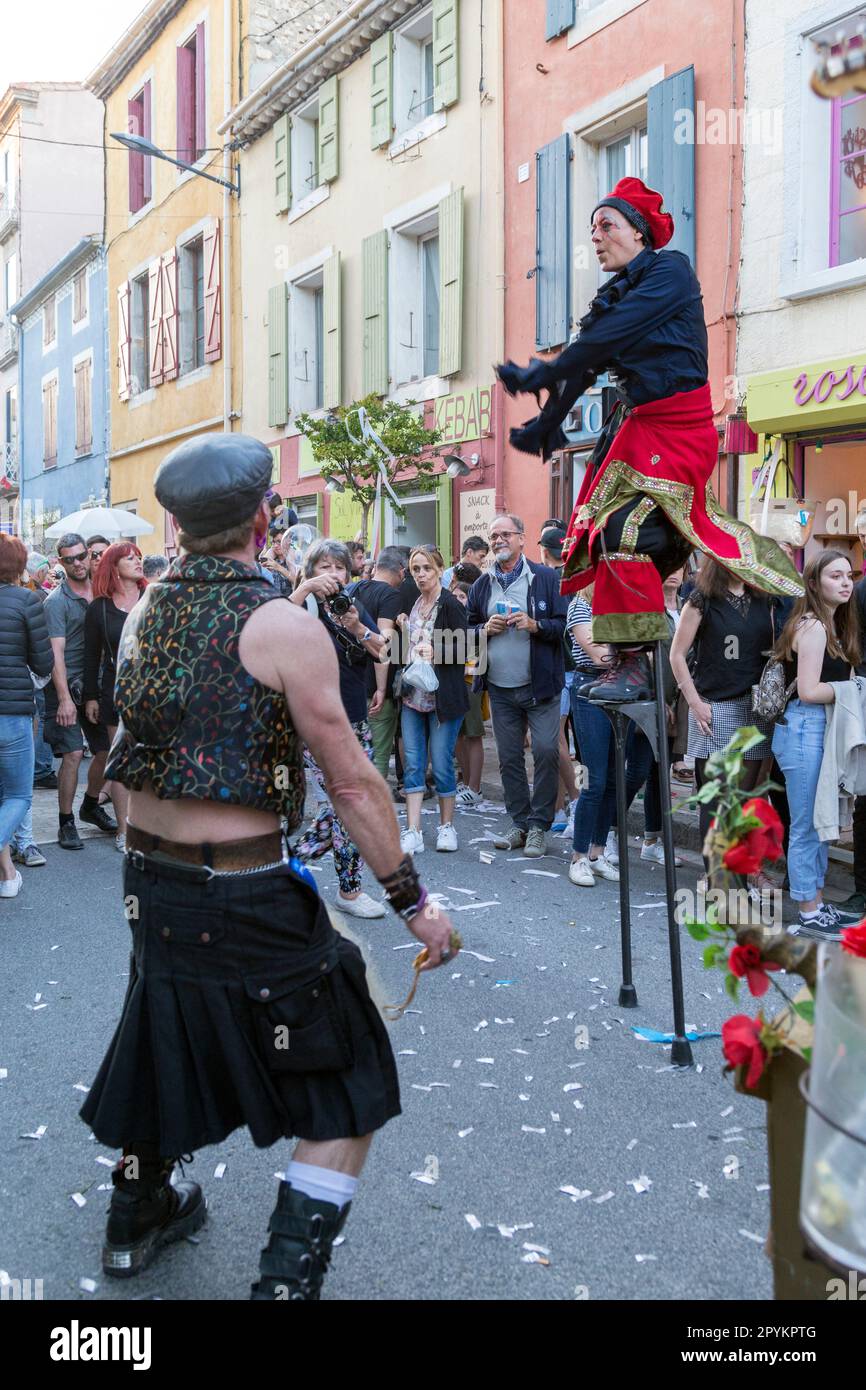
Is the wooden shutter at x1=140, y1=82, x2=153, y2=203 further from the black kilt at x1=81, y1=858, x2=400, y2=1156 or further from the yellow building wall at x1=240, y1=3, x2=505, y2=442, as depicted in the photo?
the black kilt at x1=81, y1=858, x2=400, y2=1156

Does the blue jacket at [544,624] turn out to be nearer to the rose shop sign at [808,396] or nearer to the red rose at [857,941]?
the rose shop sign at [808,396]

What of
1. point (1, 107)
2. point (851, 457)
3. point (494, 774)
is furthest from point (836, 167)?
point (1, 107)

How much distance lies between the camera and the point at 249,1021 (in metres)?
2.58

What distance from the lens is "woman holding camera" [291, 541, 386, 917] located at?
20.5 feet

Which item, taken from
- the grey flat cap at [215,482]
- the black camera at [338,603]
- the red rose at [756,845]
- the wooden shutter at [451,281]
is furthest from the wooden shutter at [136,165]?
the red rose at [756,845]

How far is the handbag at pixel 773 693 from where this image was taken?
20.6ft

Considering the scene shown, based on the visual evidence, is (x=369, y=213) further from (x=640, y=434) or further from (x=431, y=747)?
(x=640, y=434)

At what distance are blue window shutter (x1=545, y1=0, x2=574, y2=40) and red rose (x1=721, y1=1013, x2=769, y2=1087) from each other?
43.5ft

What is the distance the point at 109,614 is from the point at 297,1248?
622 cm

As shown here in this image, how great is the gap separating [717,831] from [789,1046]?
0.38 m

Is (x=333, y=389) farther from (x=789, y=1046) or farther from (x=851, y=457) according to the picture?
(x=789, y=1046)

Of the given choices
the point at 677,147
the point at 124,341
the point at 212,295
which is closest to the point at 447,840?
the point at 677,147

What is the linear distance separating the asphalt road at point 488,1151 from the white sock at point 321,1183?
1.84 ft

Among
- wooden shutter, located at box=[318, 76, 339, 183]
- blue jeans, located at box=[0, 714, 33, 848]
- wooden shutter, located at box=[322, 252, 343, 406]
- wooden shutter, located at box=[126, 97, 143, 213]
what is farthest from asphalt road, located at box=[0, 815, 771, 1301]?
wooden shutter, located at box=[126, 97, 143, 213]
